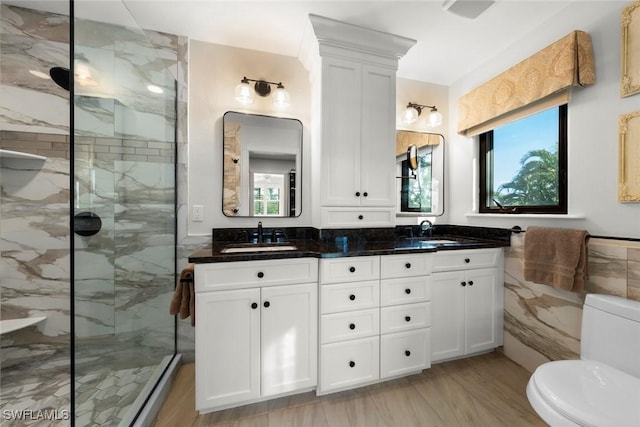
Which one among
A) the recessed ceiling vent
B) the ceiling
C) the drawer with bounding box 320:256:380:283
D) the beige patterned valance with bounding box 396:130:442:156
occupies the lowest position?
the drawer with bounding box 320:256:380:283

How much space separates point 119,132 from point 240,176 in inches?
29.4

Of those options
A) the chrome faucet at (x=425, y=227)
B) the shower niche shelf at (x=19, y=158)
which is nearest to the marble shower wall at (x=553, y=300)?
the chrome faucet at (x=425, y=227)

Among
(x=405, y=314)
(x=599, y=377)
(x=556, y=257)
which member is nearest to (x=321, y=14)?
(x=405, y=314)

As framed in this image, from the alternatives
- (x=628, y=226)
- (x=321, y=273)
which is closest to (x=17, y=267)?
(x=321, y=273)

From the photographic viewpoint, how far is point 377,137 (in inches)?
74.1

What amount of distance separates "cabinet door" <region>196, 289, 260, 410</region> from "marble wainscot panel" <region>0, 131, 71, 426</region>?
100cm

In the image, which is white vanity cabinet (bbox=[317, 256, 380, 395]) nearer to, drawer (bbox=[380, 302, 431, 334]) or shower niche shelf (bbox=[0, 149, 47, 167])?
drawer (bbox=[380, 302, 431, 334])

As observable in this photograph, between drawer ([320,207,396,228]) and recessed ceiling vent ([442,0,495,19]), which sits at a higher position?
recessed ceiling vent ([442,0,495,19])

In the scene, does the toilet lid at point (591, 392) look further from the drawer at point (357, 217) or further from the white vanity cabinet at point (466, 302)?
the drawer at point (357, 217)

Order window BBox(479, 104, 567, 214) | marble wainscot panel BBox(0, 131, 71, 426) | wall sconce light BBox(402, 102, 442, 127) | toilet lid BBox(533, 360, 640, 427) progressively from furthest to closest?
wall sconce light BBox(402, 102, 442, 127) → window BBox(479, 104, 567, 214) → marble wainscot panel BBox(0, 131, 71, 426) → toilet lid BBox(533, 360, 640, 427)

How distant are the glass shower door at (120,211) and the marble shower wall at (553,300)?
8.28 ft

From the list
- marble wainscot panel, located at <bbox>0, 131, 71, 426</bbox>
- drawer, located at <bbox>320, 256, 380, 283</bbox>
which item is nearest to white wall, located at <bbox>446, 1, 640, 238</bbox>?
drawer, located at <bbox>320, 256, 380, 283</bbox>

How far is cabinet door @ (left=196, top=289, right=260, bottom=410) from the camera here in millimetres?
1269

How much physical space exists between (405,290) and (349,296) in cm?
40
